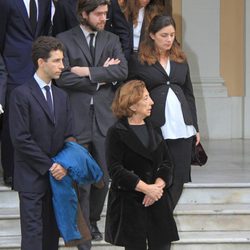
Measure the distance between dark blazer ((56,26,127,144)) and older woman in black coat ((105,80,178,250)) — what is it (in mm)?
805

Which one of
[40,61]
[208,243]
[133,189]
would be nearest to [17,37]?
[40,61]

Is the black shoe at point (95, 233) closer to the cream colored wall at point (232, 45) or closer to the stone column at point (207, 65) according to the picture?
the stone column at point (207, 65)

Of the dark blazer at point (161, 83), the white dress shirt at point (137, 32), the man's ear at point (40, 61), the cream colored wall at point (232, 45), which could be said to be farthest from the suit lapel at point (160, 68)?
the cream colored wall at point (232, 45)

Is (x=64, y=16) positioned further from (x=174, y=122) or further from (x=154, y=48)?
(x=174, y=122)

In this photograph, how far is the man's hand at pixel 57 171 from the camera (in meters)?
4.89

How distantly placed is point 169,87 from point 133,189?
1129 millimetres

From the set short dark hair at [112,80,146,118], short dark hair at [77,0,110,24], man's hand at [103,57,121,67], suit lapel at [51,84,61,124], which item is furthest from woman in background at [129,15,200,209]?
suit lapel at [51,84,61,124]

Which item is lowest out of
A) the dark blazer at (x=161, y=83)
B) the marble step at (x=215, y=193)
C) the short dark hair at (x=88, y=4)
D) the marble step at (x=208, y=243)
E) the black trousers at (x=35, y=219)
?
the marble step at (x=208, y=243)

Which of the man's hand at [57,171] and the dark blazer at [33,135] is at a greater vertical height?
the dark blazer at [33,135]

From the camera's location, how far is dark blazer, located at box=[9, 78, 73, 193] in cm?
487

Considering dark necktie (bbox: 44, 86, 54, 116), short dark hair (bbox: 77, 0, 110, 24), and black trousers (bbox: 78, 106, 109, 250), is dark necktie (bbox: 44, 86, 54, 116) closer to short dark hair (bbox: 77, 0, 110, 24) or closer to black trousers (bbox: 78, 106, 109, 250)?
black trousers (bbox: 78, 106, 109, 250)

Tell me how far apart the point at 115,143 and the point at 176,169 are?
85cm

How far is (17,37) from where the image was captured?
20.3ft

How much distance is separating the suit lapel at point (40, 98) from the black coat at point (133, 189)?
41cm
